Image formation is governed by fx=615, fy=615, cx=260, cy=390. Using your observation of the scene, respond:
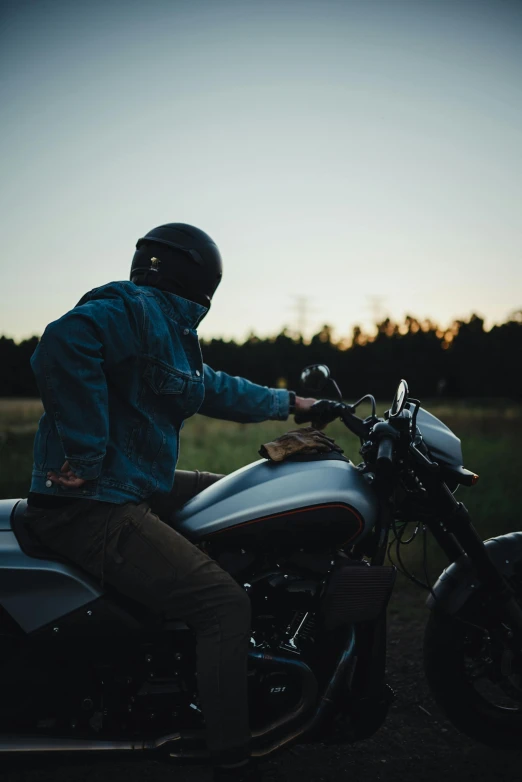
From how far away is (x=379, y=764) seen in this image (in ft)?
8.64

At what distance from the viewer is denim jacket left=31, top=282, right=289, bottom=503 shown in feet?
6.54

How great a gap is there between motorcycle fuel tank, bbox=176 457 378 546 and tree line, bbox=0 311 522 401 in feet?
1.84

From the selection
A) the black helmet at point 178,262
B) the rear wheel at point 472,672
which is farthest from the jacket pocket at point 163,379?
the rear wheel at point 472,672

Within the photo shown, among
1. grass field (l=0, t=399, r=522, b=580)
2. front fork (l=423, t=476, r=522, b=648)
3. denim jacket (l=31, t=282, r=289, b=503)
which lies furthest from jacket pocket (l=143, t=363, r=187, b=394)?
grass field (l=0, t=399, r=522, b=580)

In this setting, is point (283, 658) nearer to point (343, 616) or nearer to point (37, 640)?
point (343, 616)

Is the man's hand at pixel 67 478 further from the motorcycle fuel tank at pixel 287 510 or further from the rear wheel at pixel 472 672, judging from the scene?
the rear wheel at pixel 472 672

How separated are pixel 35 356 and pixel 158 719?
1.39 metres

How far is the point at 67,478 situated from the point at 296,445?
0.86 meters

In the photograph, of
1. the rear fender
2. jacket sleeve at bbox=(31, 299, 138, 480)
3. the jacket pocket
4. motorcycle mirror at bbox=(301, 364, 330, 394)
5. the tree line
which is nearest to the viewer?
jacket sleeve at bbox=(31, 299, 138, 480)

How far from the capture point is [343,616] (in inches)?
90.0

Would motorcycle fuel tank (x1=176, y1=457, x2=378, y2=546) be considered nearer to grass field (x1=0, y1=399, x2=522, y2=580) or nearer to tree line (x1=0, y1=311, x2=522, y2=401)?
tree line (x1=0, y1=311, x2=522, y2=401)

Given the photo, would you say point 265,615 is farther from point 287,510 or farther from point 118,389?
point 118,389

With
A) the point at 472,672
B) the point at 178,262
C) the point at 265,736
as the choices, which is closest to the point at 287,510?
the point at 265,736

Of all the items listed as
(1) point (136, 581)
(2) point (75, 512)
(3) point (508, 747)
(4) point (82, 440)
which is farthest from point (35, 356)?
(3) point (508, 747)
